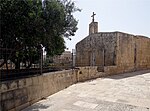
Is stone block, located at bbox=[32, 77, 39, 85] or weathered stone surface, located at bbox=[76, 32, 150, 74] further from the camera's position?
weathered stone surface, located at bbox=[76, 32, 150, 74]

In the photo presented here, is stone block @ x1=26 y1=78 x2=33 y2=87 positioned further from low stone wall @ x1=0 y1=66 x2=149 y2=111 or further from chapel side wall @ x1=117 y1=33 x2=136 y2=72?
chapel side wall @ x1=117 y1=33 x2=136 y2=72

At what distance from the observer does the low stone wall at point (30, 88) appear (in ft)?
Result: 18.3

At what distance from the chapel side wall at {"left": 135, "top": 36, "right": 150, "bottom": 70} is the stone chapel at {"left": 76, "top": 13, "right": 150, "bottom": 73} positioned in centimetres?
64

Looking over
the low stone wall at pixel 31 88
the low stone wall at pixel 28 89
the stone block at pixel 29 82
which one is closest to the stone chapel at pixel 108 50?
the low stone wall at pixel 31 88

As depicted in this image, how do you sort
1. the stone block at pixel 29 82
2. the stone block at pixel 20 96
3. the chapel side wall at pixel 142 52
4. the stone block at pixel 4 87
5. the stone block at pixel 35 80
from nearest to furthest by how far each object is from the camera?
the stone block at pixel 4 87
the stone block at pixel 20 96
the stone block at pixel 29 82
the stone block at pixel 35 80
the chapel side wall at pixel 142 52

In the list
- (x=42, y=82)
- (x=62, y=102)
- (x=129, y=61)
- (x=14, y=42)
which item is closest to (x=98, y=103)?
(x=62, y=102)

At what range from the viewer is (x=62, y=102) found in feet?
23.4

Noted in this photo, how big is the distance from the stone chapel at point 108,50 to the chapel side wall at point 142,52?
64cm

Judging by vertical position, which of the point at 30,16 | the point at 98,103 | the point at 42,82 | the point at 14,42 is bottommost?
the point at 98,103

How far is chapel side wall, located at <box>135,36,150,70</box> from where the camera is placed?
825 inches

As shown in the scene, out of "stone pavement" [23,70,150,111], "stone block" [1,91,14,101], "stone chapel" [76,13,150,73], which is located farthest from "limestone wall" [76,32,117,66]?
"stone block" [1,91,14,101]

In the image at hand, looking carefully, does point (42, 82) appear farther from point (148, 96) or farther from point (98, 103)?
point (148, 96)

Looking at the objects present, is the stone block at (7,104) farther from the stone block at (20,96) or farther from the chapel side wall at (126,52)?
the chapel side wall at (126,52)

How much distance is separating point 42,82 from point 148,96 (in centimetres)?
457
